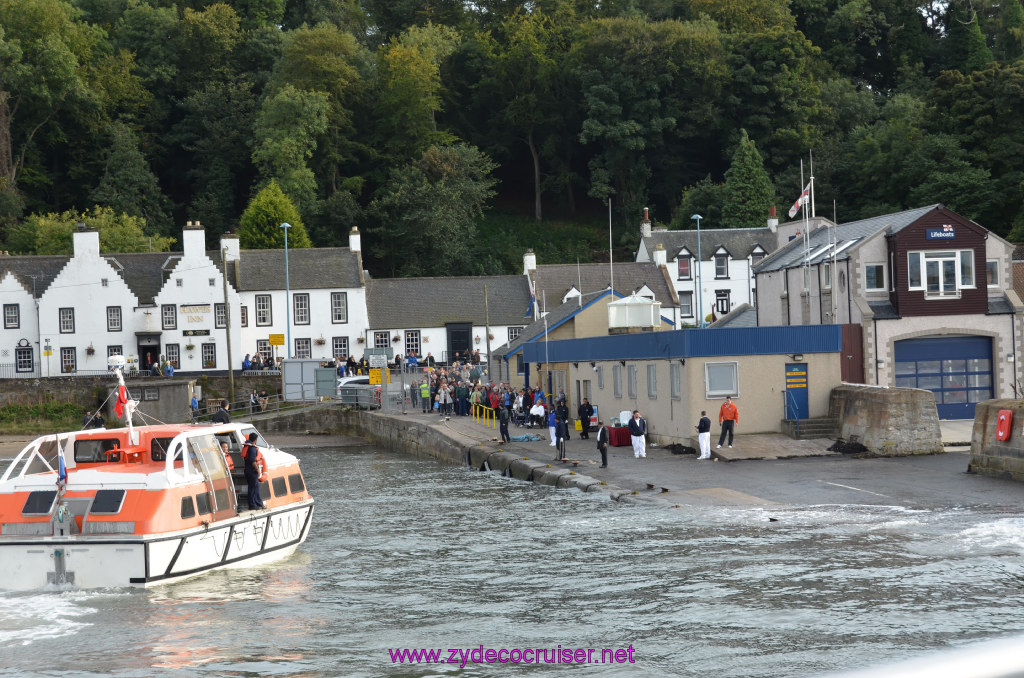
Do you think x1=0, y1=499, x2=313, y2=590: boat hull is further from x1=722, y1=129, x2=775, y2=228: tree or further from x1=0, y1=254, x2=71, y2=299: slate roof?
x1=722, y1=129, x2=775, y2=228: tree

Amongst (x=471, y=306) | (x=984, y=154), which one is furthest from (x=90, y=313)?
(x=984, y=154)

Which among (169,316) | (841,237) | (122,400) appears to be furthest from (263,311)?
(122,400)

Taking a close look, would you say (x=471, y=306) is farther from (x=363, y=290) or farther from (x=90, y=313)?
(x=90, y=313)

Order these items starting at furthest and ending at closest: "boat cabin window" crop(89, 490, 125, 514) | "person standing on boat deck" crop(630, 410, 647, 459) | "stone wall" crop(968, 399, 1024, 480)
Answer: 1. "person standing on boat deck" crop(630, 410, 647, 459)
2. "stone wall" crop(968, 399, 1024, 480)
3. "boat cabin window" crop(89, 490, 125, 514)

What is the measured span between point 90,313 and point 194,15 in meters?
41.5

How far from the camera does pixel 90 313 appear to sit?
230 feet

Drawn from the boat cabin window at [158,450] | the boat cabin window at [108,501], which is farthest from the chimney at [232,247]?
the boat cabin window at [108,501]

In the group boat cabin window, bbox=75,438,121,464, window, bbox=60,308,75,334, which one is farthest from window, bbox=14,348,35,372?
boat cabin window, bbox=75,438,121,464

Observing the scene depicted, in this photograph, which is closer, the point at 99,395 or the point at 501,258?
the point at 99,395

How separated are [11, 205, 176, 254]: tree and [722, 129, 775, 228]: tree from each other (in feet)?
142

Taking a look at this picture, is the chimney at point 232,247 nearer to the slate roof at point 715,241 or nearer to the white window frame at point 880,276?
the slate roof at point 715,241

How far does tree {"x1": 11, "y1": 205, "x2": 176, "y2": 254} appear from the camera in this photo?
83375 mm

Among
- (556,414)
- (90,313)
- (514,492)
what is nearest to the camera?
(514,492)

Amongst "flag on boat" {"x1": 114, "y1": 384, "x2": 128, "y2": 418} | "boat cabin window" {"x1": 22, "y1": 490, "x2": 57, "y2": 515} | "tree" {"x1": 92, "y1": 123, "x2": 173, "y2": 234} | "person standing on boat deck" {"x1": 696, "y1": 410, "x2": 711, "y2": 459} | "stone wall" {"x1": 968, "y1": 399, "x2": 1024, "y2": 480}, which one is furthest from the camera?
"tree" {"x1": 92, "y1": 123, "x2": 173, "y2": 234}
